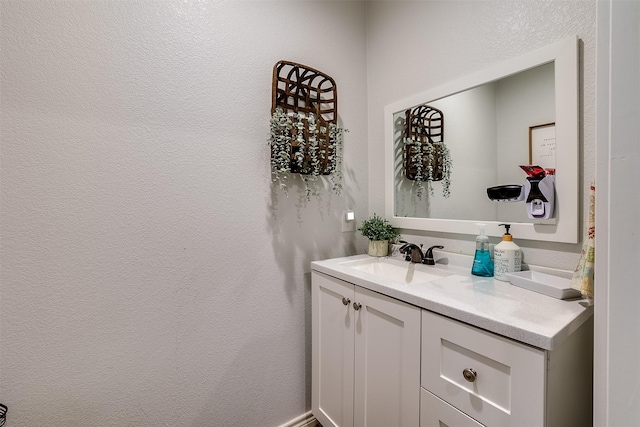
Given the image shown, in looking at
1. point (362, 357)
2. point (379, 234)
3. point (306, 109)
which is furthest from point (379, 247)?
point (306, 109)

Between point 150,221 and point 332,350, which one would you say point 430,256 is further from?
point 150,221

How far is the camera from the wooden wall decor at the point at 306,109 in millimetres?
1427

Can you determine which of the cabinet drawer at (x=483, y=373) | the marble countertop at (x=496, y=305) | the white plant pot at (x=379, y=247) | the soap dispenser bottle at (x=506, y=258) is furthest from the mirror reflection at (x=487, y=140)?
the cabinet drawer at (x=483, y=373)

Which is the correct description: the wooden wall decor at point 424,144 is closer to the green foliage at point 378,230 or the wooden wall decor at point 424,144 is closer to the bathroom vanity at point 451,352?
the green foliage at point 378,230

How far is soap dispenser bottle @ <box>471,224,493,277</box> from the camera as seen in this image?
1233 mm

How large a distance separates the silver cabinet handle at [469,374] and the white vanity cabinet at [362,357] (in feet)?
0.52

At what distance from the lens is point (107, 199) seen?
1.11 m

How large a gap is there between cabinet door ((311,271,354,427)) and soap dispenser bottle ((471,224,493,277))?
0.56 metres

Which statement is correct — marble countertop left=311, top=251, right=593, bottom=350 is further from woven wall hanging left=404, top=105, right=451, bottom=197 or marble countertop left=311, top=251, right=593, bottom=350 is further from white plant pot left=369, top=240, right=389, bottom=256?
woven wall hanging left=404, top=105, right=451, bottom=197

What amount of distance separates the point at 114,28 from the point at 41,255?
894 millimetres

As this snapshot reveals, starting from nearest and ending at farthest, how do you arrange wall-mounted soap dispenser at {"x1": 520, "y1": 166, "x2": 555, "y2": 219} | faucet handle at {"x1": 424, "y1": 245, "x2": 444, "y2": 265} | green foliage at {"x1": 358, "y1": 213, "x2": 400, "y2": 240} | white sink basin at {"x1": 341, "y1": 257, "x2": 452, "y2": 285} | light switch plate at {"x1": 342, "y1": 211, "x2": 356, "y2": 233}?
wall-mounted soap dispenser at {"x1": 520, "y1": 166, "x2": 555, "y2": 219}
white sink basin at {"x1": 341, "y1": 257, "x2": 452, "y2": 285}
faucet handle at {"x1": 424, "y1": 245, "x2": 444, "y2": 265}
green foliage at {"x1": 358, "y1": 213, "x2": 400, "y2": 240}
light switch plate at {"x1": 342, "y1": 211, "x2": 356, "y2": 233}

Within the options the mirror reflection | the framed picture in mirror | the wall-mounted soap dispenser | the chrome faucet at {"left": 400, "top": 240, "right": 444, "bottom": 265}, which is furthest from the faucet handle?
the framed picture in mirror

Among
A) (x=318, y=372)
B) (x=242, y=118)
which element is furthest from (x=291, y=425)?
(x=242, y=118)

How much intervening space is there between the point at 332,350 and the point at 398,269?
0.53 metres
